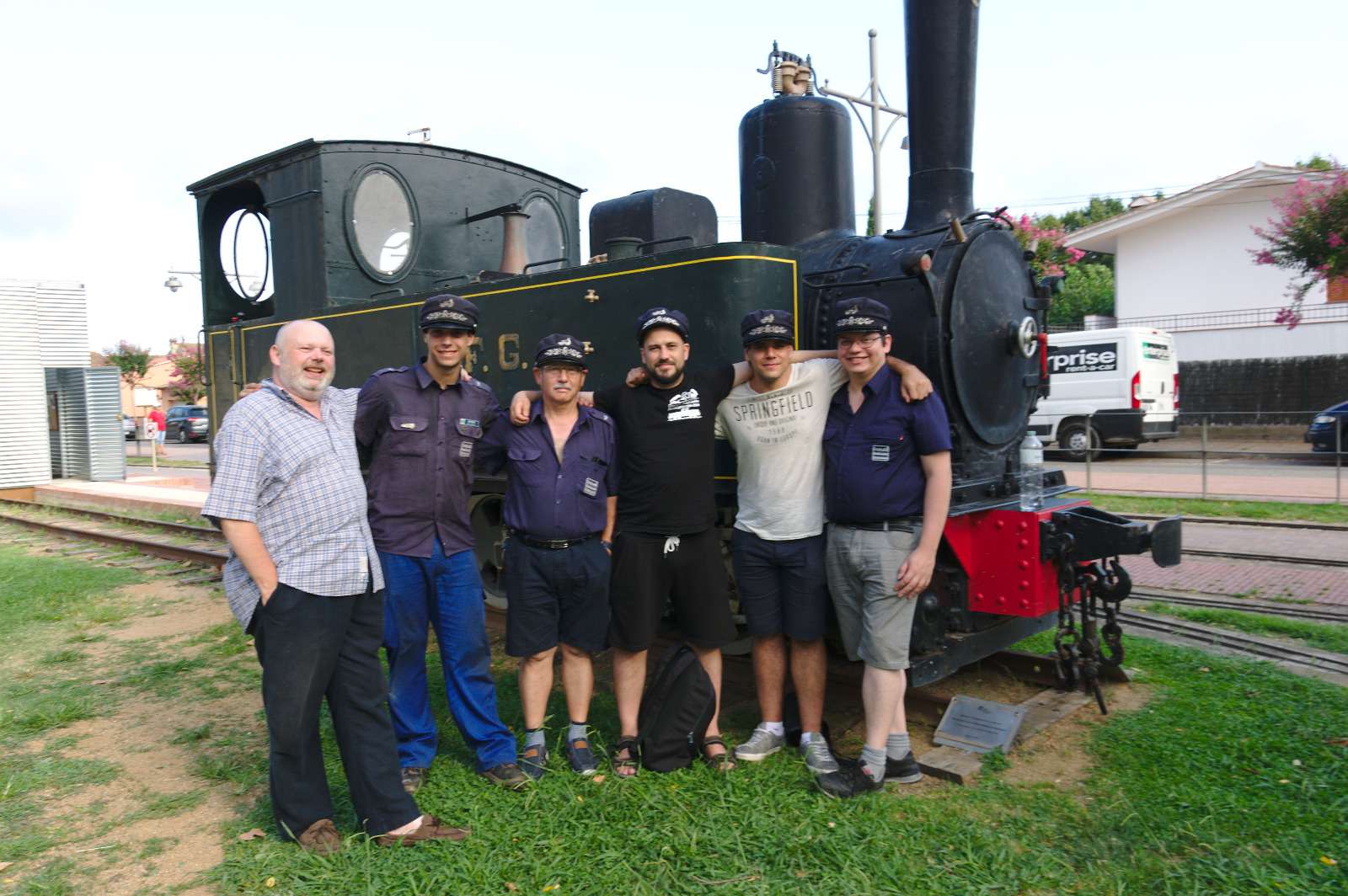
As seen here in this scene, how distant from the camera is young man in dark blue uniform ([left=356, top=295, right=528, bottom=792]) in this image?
3.57 meters

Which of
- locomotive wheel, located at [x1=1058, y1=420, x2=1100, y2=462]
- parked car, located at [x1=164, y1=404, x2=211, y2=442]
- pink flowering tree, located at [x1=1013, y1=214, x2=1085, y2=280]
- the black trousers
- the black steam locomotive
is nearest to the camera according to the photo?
the black trousers

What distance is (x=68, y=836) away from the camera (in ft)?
11.2

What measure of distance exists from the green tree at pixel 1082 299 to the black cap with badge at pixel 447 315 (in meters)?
28.8

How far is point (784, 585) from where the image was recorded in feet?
12.3

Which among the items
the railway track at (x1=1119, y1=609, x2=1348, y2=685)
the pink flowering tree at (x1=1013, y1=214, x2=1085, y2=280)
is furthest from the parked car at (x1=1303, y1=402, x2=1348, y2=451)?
the railway track at (x1=1119, y1=609, x2=1348, y2=685)

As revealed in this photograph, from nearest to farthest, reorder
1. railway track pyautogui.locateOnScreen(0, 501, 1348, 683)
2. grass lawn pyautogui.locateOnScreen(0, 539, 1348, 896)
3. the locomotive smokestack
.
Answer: grass lawn pyautogui.locateOnScreen(0, 539, 1348, 896)
the locomotive smokestack
railway track pyautogui.locateOnScreen(0, 501, 1348, 683)

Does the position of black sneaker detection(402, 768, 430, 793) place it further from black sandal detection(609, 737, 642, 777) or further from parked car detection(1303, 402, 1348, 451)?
parked car detection(1303, 402, 1348, 451)

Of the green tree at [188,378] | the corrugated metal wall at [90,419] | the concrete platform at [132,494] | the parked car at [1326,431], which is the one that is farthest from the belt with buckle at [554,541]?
the green tree at [188,378]

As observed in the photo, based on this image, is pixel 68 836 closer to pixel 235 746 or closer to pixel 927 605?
pixel 235 746

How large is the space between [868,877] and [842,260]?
2785mm

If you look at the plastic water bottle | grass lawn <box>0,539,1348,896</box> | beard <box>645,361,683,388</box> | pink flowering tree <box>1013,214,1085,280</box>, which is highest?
pink flowering tree <box>1013,214,1085,280</box>

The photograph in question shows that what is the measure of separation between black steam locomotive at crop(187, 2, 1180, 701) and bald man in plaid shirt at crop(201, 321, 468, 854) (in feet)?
5.92

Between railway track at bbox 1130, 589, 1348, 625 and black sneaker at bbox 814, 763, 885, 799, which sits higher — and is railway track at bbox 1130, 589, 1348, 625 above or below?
below

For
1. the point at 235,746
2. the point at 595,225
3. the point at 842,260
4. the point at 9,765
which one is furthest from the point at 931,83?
the point at 9,765
